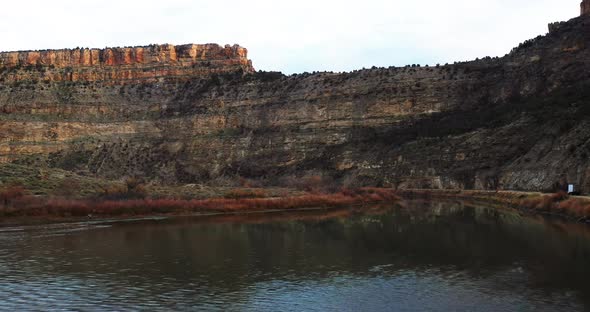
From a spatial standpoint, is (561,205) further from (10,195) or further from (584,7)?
(584,7)

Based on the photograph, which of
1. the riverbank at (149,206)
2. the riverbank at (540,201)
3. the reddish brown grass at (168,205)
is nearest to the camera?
the riverbank at (540,201)

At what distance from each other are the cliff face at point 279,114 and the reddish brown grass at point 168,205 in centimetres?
1532

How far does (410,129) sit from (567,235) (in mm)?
52105

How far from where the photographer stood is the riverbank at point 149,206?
4128 cm

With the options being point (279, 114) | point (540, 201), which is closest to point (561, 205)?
point (540, 201)

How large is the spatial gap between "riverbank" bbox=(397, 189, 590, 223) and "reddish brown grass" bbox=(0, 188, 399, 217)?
8.24 metres

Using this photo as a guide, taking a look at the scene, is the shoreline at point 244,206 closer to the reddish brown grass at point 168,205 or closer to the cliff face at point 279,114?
the reddish brown grass at point 168,205

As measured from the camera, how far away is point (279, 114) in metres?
87.4

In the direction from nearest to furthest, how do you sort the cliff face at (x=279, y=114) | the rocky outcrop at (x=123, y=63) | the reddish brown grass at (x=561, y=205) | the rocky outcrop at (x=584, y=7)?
the reddish brown grass at (x=561, y=205) < the cliff face at (x=279, y=114) < the rocky outcrop at (x=584, y=7) < the rocky outcrop at (x=123, y=63)

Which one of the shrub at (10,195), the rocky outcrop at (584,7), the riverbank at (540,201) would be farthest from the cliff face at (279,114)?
the shrub at (10,195)

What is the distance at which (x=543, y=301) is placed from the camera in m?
15.7

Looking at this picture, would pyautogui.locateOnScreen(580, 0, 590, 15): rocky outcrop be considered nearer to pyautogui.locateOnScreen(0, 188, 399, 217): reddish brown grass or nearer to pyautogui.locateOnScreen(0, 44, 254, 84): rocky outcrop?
pyautogui.locateOnScreen(0, 188, 399, 217): reddish brown grass

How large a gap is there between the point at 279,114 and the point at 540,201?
164 feet

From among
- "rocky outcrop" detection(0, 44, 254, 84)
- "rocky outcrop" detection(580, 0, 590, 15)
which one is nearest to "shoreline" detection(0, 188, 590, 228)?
"rocky outcrop" detection(580, 0, 590, 15)
